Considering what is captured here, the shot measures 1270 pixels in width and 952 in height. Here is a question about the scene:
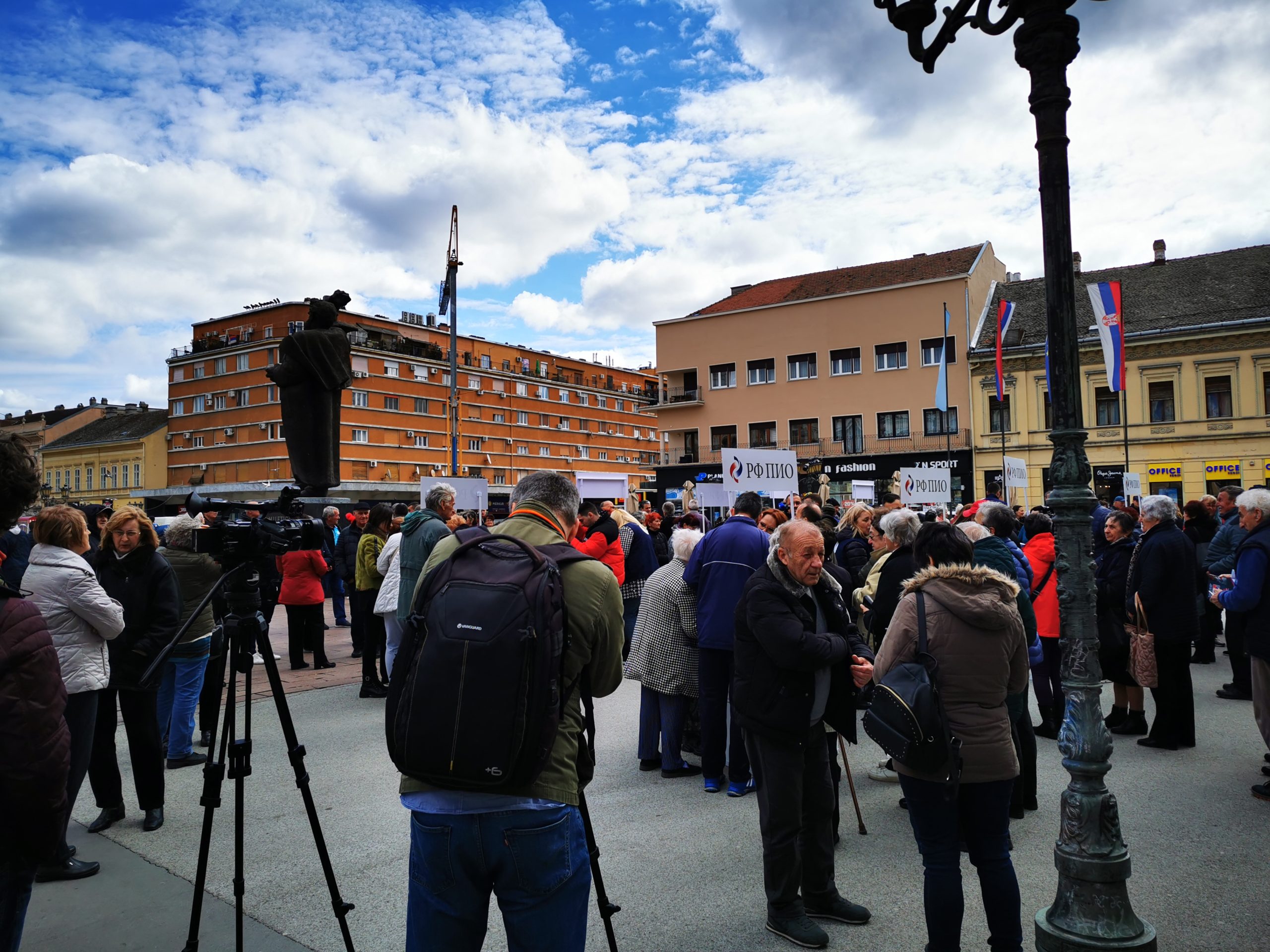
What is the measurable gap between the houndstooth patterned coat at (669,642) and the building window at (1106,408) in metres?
43.3

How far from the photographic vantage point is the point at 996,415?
46531 mm

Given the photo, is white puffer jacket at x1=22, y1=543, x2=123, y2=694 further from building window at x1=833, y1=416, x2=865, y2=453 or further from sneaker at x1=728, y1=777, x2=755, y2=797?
building window at x1=833, y1=416, x2=865, y2=453

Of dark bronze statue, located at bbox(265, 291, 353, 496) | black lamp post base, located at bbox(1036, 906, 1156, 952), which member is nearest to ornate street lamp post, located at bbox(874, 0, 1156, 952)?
black lamp post base, located at bbox(1036, 906, 1156, 952)

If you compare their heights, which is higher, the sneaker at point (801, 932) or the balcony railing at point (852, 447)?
the balcony railing at point (852, 447)

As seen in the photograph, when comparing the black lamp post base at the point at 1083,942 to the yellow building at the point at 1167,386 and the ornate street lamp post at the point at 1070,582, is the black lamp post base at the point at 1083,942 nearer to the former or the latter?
the ornate street lamp post at the point at 1070,582

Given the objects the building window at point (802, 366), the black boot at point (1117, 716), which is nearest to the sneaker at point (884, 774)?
the black boot at point (1117, 716)

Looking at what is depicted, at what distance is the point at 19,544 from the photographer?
9.17 metres

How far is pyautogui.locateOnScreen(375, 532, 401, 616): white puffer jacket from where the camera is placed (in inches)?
340

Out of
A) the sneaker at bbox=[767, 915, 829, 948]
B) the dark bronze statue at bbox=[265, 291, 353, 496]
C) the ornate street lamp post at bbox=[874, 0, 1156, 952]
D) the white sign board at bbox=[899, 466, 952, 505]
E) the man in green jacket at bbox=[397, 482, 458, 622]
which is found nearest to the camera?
the ornate street lamp post at bbox=[874, 0, 1156, 952]

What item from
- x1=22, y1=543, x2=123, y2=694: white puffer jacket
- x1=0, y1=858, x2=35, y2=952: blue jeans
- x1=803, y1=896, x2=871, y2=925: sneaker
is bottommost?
x1=803, y1=896, x2=871, y2=925: sneaker

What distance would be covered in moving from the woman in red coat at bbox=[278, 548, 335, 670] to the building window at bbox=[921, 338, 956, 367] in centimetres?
4445

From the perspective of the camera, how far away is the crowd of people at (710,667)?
248 cm

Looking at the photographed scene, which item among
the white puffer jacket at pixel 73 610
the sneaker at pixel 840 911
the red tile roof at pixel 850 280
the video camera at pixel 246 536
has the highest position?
the red tile roof at pixel 850 280

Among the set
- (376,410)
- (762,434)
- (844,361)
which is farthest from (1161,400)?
(376,410)
